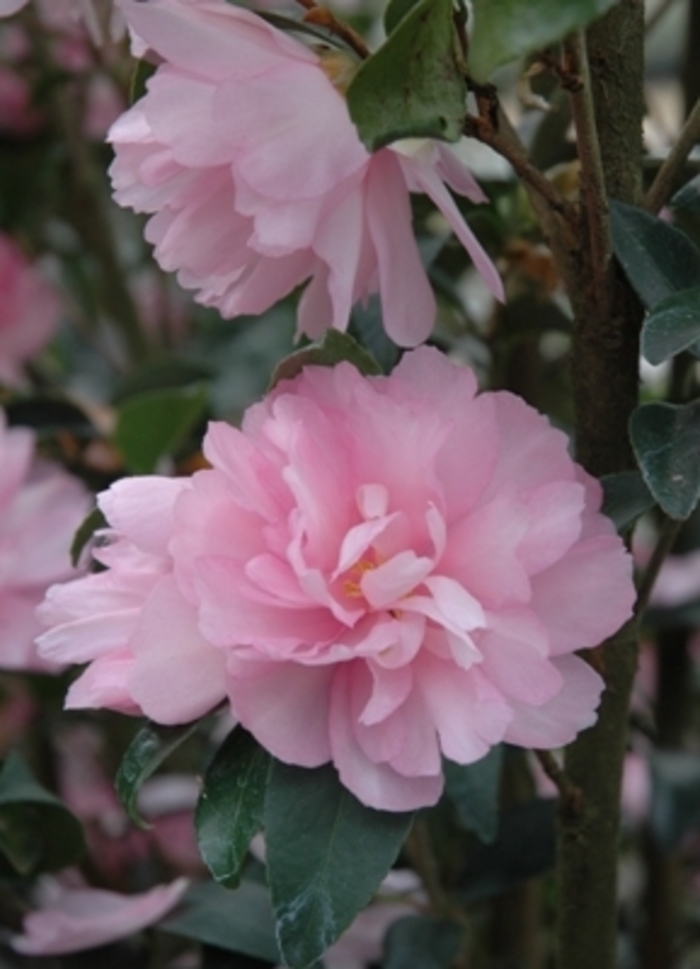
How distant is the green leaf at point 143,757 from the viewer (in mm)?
504

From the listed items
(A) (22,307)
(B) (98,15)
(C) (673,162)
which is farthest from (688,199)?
(A) (22,307)

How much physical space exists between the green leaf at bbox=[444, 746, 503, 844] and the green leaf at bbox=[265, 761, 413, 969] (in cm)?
20

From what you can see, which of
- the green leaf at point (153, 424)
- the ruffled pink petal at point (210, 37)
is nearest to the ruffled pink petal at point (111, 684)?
the ruffled pink petal at point (210, 37)

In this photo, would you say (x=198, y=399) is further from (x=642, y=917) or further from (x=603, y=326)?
(x=642, y=917)

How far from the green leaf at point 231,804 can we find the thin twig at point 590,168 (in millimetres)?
214

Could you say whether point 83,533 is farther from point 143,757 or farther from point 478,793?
point 478,793

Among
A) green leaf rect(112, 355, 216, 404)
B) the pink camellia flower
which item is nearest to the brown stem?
green leaf rect(112, 355, 216, 404)

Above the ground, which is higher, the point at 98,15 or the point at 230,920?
the point at 98,15

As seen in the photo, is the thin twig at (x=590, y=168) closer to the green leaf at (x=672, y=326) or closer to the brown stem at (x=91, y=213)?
the green leaf at (x=672, y=326)

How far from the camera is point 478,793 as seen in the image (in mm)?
689

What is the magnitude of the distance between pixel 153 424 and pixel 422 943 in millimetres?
386

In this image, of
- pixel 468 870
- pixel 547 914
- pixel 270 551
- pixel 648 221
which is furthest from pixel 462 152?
pixel 547 914

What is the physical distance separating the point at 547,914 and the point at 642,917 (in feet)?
0.39

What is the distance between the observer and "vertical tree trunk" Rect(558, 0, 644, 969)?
52cm
